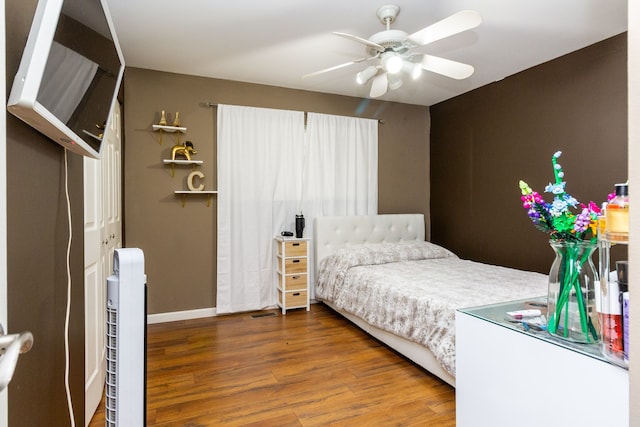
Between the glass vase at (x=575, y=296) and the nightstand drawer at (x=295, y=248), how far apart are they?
2945 mm

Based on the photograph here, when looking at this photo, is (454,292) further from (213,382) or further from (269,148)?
(269,148)

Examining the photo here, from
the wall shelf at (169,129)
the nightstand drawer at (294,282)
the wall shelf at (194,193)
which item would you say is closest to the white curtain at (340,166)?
the nightstand drawer at (294,282)

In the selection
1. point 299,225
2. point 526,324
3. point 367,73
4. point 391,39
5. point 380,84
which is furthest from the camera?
point 299,225

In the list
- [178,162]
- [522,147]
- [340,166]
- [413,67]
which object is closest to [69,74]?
[413,67]

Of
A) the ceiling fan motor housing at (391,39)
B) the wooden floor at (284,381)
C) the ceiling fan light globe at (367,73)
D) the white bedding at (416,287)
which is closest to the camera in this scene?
the wooden floor at (284,381)

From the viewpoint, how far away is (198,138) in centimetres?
383

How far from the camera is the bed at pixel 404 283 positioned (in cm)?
239

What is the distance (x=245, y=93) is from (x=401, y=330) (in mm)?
2904

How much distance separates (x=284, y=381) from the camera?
245cm

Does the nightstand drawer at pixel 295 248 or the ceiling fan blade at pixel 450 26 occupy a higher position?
the ceiling fan blade at pixel 450 26

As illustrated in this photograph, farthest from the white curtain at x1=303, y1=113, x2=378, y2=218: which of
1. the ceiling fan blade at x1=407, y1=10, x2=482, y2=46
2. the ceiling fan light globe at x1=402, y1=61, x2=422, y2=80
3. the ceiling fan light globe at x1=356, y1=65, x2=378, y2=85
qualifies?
the ceiling fan blade at x1=407, y1=10, x2=482, y2=46

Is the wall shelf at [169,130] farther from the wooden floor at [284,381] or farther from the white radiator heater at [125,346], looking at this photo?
the white radiator heater at [125,346]

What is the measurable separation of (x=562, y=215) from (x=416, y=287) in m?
1.78

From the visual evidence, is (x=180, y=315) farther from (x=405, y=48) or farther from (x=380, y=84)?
(x=405, y=48)
